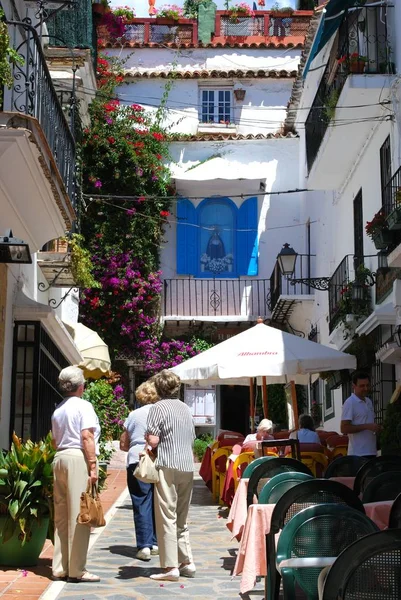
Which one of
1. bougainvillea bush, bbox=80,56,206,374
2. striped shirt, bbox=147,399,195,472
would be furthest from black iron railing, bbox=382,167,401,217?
bougainvillea bush, bbox=80,56,206,374

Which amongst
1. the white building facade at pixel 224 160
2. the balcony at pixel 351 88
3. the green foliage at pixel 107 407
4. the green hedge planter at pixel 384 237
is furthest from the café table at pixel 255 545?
the white building facade at pixel 224 160

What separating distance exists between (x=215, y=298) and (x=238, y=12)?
27.4ft

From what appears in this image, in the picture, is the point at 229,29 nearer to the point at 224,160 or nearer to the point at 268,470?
the point at 224,160

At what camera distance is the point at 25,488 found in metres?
8.36

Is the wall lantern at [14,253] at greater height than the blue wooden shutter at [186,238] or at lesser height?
lesser

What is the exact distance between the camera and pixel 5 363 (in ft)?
39.9

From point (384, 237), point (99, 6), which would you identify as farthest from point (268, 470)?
point (99, 6)

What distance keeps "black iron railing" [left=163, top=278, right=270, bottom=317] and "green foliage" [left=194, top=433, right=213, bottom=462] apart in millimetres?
3136

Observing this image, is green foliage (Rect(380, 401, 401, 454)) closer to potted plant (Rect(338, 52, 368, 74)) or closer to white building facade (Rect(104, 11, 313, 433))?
potted plant (Rect(338, 52, 368, 74))

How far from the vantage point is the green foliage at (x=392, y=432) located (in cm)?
1250

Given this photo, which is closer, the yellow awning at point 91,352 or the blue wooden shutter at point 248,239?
the yellow awning at point 91,352

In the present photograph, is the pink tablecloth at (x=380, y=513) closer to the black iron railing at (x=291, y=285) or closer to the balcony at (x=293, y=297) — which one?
the balcony at (x=293, y=297)

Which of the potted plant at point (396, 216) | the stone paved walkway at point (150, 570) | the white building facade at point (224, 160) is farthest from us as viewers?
the white building facade at point (224, 160)

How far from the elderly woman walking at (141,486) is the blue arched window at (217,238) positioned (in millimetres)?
15880
